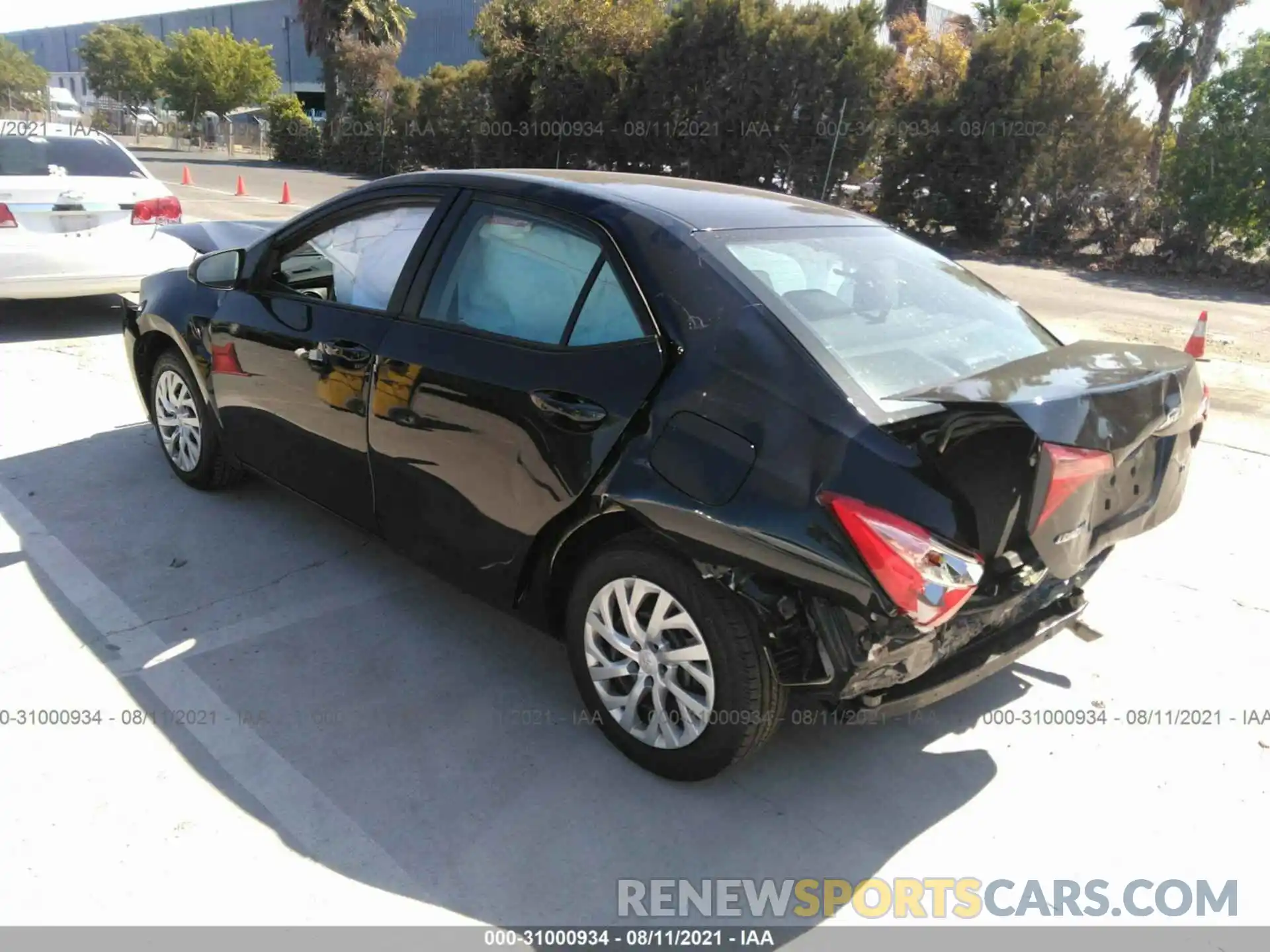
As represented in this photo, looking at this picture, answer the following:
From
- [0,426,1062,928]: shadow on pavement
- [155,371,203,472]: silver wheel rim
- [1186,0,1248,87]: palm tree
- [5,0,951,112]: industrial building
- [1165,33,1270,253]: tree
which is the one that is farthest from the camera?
[5,0,951,112]: industrial building

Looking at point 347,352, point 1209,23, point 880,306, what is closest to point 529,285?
point 347,352

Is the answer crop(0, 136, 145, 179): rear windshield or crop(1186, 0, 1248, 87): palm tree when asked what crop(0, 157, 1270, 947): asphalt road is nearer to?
crop(0, 136, 145, 179): rear windshield

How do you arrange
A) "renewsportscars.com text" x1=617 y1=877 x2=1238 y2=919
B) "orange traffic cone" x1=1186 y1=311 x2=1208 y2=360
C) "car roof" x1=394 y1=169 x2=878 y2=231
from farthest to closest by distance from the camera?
1. "orange traffic cone" x1=1186 y1=311 x2=1208 y2=360
2. "car roof" x1=394 y1=169 x2=878 y2=231
3. "renewsportscars.com text" x1=617 y1=877 x2=1238 y2=919

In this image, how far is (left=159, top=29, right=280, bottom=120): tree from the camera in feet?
164

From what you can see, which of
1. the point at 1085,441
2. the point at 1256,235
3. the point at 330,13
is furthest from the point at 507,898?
the point at 330,13

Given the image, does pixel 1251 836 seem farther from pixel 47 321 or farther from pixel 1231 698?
pixel 47 321

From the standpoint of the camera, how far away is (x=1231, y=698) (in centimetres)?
349

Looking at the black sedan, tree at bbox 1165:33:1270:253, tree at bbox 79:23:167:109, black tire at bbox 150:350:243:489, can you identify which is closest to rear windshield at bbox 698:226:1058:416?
the black sedan

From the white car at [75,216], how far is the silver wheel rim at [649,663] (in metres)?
6.35

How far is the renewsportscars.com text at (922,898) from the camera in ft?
8.35

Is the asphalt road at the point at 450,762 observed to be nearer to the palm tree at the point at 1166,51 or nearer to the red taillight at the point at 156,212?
the red taillight at the point at 156,212

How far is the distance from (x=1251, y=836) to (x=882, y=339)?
5.96 ft

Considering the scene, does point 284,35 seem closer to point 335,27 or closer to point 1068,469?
point 335,27

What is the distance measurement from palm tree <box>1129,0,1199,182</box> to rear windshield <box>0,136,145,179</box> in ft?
86.1
